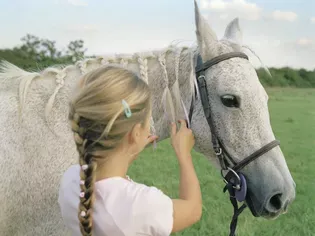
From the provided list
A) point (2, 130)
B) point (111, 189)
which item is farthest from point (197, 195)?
point (2, 130)

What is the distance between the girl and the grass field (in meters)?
4.21

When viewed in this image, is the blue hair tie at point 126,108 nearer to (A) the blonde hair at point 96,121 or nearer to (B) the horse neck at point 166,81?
(A) the blonde hair at point 96,121

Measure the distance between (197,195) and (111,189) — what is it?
0.43 m

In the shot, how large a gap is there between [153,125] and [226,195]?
16.4 feet

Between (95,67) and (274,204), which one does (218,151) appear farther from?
(95,67)

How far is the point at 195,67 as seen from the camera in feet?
10.4

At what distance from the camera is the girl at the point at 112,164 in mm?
1826

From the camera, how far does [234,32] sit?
3613 millimetres

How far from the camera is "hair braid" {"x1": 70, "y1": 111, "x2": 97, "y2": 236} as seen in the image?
1.83m

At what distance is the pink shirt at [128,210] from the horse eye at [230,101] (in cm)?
125

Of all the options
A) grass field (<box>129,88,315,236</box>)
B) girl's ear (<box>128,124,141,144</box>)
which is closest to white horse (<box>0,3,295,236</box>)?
girl's ear (<box>128,124,141,144</box>)

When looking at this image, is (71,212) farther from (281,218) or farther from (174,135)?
(281,218)

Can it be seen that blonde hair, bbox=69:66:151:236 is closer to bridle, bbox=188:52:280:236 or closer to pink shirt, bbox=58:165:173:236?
pink shirt, bbox=58:165:173:236

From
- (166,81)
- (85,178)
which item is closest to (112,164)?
(85,178)
